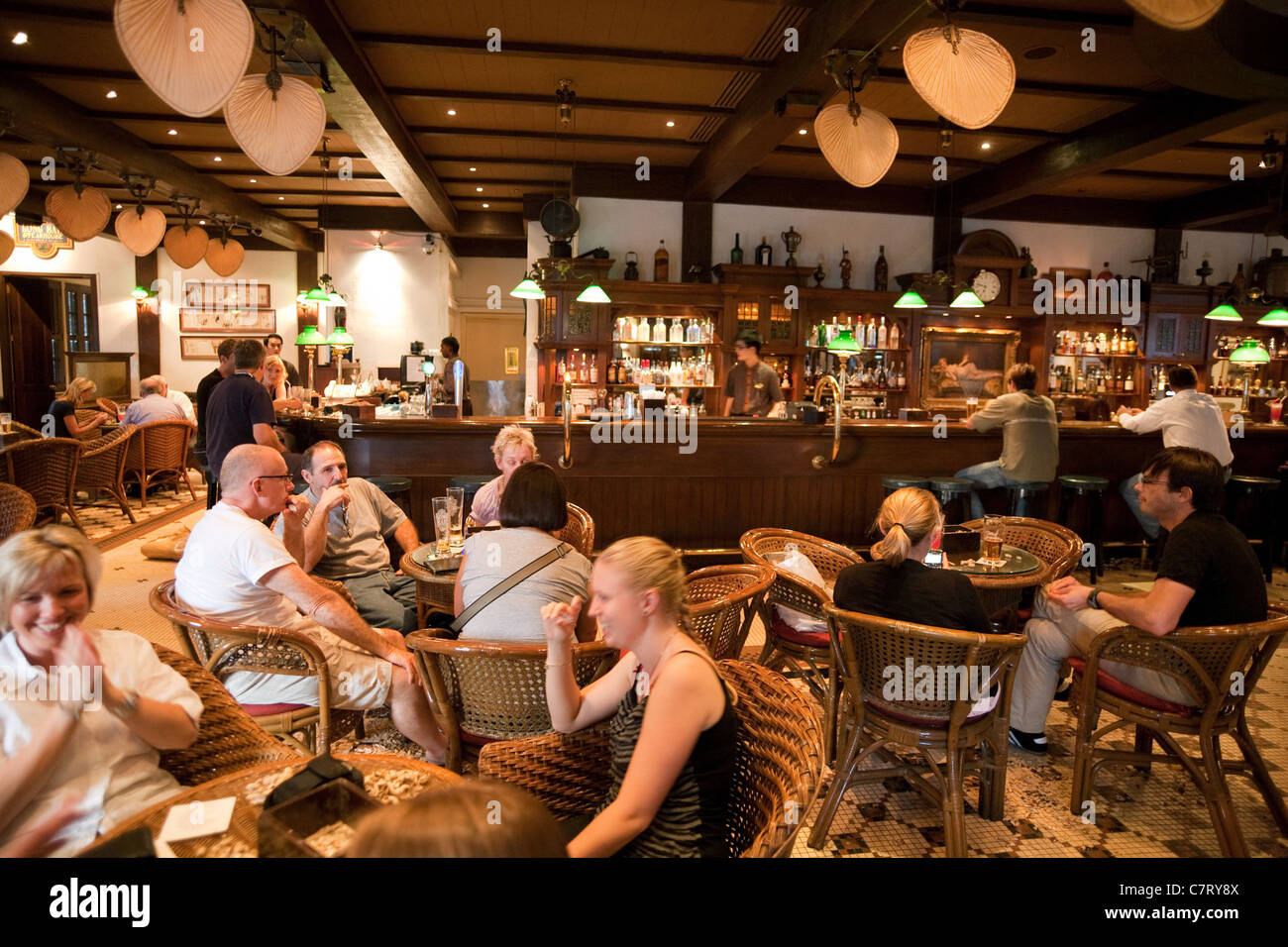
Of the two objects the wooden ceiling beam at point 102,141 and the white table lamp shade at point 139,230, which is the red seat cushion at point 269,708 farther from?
the wooden ceiling beam at point 102,141

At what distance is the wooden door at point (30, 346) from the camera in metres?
12.4

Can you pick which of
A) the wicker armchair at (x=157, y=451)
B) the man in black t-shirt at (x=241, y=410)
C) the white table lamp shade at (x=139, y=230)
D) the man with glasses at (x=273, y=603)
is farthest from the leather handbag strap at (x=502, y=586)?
the wicker armchair at (x=157, y=451)

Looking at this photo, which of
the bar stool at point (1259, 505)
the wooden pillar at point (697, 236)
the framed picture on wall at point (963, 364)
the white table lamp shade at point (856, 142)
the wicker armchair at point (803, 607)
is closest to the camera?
the wicker armchair at point (803, 607)

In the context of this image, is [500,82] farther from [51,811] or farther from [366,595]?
[51,811]

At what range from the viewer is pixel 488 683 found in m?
2.18

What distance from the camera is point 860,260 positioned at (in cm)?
970

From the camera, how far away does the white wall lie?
1202cm

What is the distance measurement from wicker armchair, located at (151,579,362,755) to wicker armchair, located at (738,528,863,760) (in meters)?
1.62

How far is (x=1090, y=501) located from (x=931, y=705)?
15.8ft

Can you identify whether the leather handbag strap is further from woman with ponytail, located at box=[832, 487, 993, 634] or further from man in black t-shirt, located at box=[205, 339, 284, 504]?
man in black t-shirt, located at box=[205, 339, 284, 504]

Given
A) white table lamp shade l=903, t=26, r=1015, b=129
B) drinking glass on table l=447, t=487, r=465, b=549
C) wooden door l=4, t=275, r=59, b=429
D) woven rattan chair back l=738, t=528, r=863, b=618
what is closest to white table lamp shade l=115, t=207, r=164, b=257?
drinking glass on table l=447, t=487, r=465, b=549

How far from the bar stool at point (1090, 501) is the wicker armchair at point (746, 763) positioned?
207 inches
